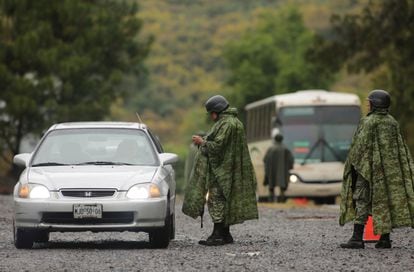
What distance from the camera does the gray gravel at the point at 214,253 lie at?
11.9m

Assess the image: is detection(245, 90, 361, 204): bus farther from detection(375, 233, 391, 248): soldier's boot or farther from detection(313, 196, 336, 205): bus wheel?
detection(375, 233, 391, 248): soldier's boot

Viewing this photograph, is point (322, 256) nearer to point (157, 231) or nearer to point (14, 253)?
point (157, 231)

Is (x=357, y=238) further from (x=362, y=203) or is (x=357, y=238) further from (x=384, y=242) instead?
(x=362, y=203)

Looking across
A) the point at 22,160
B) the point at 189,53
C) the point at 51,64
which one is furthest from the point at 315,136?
the point at 189,53

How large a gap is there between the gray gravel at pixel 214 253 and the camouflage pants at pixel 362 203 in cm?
36

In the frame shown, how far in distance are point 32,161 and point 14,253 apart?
1.53m

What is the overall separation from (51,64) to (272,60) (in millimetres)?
57370

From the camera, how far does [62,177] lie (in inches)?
554

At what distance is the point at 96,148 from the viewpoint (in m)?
15.2

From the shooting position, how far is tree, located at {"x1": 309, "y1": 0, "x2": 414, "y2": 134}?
40625mm

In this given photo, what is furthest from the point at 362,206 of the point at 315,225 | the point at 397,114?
the point at 397,114

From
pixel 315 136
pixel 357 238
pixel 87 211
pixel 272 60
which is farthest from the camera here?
pixel 272 60

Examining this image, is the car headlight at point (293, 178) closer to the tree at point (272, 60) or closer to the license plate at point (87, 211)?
the license plate at point (87, 211)

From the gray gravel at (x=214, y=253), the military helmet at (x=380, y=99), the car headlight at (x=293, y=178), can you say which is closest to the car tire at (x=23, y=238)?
the gray gravel at (x=214, y=253)
